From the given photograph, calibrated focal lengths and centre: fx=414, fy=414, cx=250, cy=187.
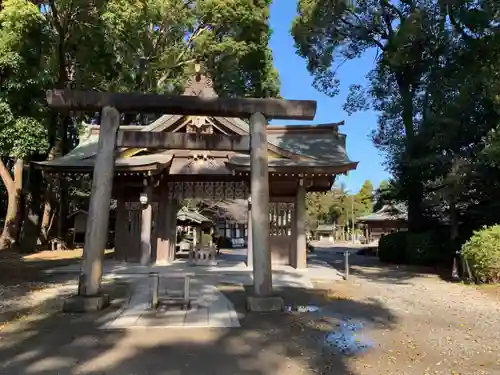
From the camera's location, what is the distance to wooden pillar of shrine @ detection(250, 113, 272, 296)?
25.1ft

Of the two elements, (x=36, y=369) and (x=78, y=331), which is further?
(x=78, y=331)

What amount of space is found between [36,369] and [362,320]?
5.11 meters

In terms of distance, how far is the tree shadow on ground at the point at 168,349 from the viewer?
15.5ft

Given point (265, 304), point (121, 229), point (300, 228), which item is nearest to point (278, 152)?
point (300, 228)

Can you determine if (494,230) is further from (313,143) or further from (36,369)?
(36,369)

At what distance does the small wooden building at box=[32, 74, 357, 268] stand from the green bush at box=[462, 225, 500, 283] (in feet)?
14.3

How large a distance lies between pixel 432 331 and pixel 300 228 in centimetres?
815

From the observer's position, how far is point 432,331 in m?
6.66

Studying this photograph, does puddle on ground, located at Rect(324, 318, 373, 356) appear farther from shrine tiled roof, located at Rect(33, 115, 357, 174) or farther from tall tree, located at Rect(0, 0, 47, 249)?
tall tree, located at Rect(0, 0, 47, 249)

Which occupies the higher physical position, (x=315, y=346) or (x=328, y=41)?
(x=328, y=41)

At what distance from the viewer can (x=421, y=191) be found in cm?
1933

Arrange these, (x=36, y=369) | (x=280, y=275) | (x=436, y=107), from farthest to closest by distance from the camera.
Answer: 1. (x=436, y=107)
2. (x=280, y=275)
3. (x=36, y=369)

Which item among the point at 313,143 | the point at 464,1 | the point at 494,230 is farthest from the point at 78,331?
the point at 464,1

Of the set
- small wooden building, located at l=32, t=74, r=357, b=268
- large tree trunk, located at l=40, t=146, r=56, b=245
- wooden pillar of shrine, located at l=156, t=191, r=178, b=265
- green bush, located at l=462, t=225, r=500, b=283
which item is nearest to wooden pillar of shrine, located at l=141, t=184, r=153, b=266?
small wooden building, located at l=32, t=74, r=357, b=268
